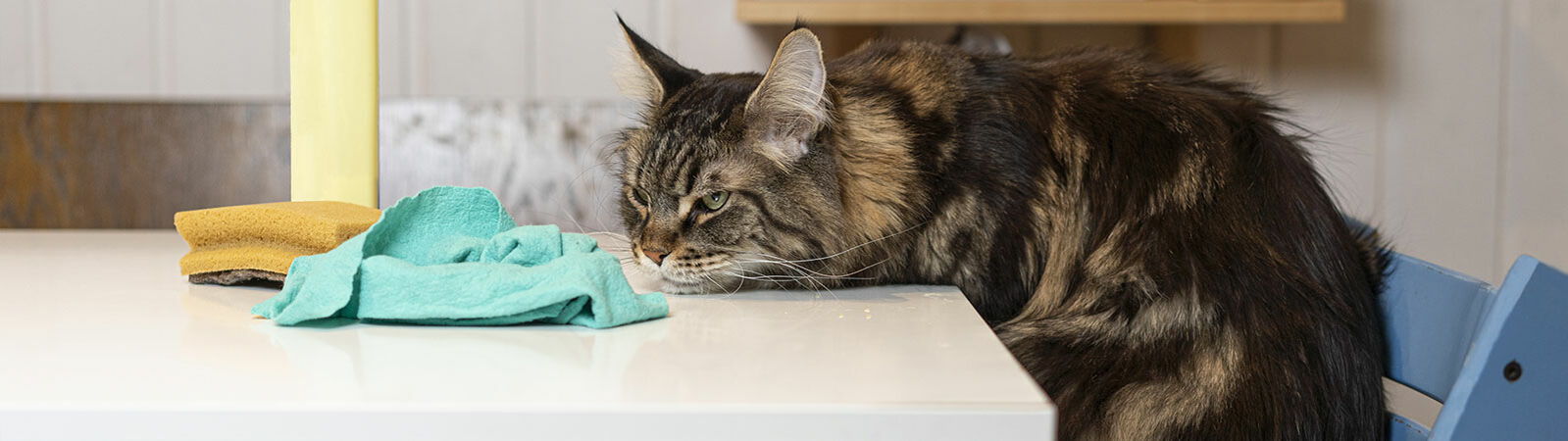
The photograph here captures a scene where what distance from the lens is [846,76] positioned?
1.16 meters

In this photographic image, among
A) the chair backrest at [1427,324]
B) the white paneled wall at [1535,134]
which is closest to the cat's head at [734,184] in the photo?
the chair backrest at [1427,324]

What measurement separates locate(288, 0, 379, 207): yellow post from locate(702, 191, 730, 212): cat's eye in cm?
33

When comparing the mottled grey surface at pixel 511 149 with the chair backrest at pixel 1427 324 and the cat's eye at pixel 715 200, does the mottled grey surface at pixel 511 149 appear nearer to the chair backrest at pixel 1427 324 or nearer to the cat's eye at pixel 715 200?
the cat's eye at pixel 715 200

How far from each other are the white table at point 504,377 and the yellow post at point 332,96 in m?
0.24

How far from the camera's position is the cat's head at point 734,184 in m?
0.98

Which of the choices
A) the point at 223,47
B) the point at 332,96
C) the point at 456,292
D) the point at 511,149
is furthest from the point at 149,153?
the point at 456,292

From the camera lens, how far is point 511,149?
2215 mm

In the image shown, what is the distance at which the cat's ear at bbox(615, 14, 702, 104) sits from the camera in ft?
3.66

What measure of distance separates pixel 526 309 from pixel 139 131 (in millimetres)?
1872

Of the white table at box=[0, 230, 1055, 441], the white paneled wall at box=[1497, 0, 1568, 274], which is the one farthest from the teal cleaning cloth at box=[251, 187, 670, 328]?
the white paneled wall at box=[1497, 0, 1568, 274]

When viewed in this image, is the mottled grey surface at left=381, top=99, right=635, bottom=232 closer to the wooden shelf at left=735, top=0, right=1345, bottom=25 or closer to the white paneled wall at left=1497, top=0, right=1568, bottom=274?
the wooden shelf at left=735, top=0, right=1345, bottom=25

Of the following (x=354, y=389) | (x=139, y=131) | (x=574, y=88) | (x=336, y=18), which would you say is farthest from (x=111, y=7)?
(x=354, y=389)

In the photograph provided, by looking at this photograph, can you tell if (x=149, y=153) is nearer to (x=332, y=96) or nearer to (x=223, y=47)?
(x=223, y=47)

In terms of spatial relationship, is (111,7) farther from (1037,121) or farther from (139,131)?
(1037,121)
